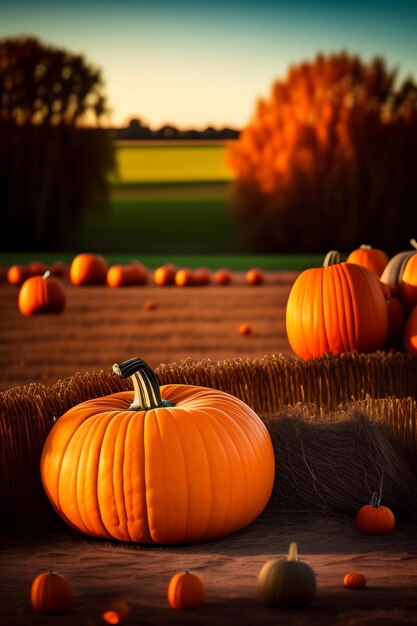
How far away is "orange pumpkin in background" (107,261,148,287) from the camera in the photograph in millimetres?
14336

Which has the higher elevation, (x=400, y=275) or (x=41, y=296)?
(x=400, y=275)

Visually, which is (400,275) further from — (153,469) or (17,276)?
(17,276)

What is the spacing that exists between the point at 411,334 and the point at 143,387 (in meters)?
2.55

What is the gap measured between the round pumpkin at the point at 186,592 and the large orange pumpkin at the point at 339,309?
10.9 ft

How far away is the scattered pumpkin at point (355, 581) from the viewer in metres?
3.43

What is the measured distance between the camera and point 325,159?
17719 millimetres

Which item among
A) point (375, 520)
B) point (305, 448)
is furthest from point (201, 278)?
point (375, 520)

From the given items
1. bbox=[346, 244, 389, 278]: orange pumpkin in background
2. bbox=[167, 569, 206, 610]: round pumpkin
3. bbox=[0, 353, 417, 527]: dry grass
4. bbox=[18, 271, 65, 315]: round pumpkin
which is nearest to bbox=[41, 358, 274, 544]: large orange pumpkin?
bbox=[0, 353, 417, 527]: dry grass

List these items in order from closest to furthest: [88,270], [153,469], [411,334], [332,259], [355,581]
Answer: [355,581] < [153,469] < [411,334] < [332,259] < [88,270]

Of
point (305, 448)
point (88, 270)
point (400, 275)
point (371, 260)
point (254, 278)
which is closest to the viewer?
point (305, 448)

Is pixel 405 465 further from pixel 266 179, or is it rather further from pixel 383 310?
pixel 266 179

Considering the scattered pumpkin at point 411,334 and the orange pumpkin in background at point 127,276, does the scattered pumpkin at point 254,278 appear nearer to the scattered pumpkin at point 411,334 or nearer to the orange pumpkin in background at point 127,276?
the orange pumpkin in background at point 127,276

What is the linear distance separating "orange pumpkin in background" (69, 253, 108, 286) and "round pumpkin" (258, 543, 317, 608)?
11.5 metres

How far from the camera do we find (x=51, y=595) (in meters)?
3.22
